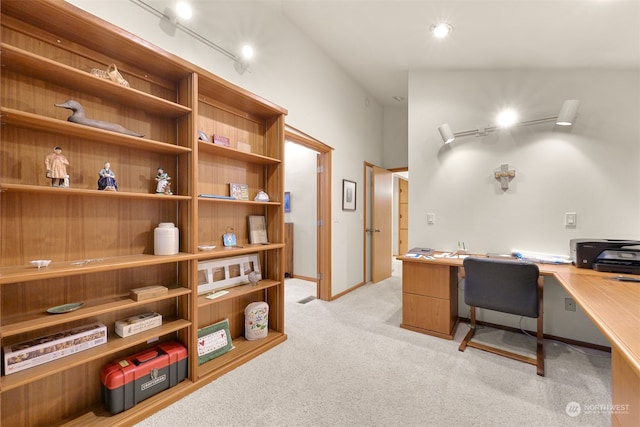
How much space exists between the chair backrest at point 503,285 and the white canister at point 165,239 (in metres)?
2.34

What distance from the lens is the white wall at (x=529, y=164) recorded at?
8.12 ft

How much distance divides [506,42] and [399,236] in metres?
5.65

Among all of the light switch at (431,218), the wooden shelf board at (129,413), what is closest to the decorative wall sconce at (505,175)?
the light switch at (431,218)

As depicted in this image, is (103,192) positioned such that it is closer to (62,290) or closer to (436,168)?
(62,290)

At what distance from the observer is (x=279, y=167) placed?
8.30 feet

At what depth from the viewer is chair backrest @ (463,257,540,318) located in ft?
6.80

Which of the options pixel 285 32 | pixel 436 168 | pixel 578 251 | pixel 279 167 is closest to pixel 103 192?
pixel 279 167

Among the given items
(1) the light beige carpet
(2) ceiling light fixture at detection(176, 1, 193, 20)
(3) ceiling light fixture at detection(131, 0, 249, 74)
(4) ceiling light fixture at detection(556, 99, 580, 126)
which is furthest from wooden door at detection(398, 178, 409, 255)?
(2) ceiling light fixture at detection(176, 1, 193, 20)

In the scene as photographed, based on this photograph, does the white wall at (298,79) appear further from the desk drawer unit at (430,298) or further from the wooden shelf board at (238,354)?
the wooden shelf board at (238,354)

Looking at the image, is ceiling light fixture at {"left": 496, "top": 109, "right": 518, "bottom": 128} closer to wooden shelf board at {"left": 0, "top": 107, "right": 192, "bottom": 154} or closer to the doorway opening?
the doorway opening

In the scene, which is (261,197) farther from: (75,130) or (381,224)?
(381,224)

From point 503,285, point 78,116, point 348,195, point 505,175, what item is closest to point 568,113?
point 505,175

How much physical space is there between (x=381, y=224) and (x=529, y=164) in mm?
2370

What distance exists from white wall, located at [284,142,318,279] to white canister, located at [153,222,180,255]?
303 cm
